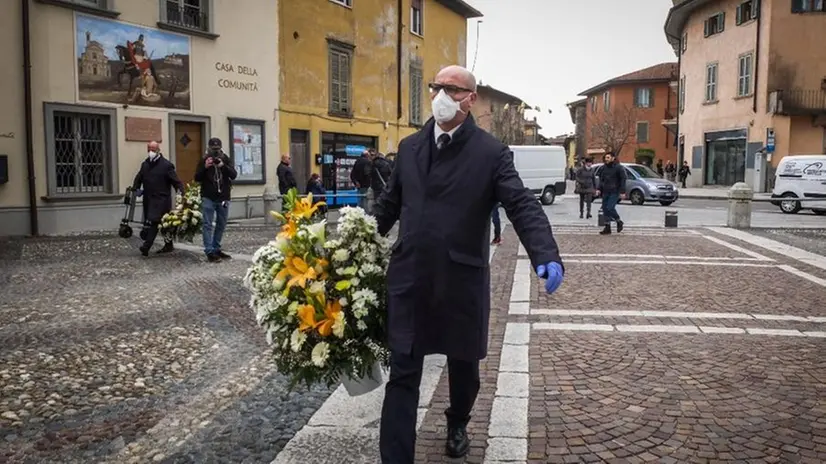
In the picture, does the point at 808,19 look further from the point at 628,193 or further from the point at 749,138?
the point at 628,193

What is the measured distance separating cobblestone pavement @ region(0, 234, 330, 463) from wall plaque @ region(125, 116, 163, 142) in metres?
7.18

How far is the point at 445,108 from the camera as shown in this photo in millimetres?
3221

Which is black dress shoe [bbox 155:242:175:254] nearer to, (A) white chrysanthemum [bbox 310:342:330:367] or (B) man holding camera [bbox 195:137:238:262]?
(B) man holding camera [bbox 195:137:238:262]

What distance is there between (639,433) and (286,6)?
1823 cm

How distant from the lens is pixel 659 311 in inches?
271

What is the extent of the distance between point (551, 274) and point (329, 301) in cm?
108

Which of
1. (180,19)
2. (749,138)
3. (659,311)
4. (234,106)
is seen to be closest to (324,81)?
(234,106)

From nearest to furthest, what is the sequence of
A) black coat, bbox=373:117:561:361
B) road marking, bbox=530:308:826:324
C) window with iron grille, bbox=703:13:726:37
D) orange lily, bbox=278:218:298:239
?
black coat, bbox=373:117:561:361 → orange lily, bbox=278:218:298:239 → road marking, bbox=530:308:826:324 → window with iron grille, bbox=703:13:726:37

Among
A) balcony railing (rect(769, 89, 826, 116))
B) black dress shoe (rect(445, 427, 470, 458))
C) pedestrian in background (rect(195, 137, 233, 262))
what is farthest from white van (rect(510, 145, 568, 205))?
black dress shoe (rect(445, 427, 470, 458))

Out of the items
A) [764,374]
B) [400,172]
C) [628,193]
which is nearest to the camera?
[400,172]

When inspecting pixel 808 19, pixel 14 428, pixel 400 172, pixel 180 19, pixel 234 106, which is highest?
pixel 808 19

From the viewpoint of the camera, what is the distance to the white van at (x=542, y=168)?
24844 millimetres

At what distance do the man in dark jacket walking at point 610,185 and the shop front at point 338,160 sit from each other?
8331mm

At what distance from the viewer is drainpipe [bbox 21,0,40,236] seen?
1325 cm
